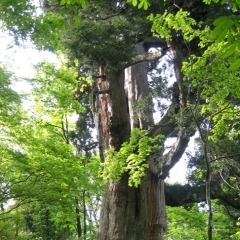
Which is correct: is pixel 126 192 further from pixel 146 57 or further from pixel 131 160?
pixel 146 57

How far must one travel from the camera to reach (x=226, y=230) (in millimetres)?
11281

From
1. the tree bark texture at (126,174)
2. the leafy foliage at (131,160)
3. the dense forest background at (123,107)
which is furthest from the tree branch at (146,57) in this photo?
the leafy foliage at (131,160)

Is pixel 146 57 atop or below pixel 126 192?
atop

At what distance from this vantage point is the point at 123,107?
28.2 ft

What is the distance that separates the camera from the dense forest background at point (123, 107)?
16.0 ft

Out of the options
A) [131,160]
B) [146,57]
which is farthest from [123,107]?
[131,160]

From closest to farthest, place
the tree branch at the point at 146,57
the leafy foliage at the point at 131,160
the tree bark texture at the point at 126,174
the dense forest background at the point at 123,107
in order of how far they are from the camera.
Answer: the dense forest background at the point at 123,107
the leafy foliage at the point at 131,160
the tree branch at the point at 146,57
the tree bark texture at the point at 126,174

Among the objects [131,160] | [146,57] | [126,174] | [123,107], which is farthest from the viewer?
[123,107]

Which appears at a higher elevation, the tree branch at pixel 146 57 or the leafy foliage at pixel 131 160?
the tree branch at pixel 146 57

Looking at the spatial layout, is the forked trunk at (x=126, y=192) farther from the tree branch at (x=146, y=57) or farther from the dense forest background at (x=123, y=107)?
the tree branch at (x=146, y=57)

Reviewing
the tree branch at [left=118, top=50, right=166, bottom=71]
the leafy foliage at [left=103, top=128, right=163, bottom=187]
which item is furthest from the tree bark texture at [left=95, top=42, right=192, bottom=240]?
the tree branch at [left=118, top=50, right=166, bottom=71]

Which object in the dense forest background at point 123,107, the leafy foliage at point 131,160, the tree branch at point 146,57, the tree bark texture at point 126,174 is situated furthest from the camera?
the tree bark texture at point 126,174

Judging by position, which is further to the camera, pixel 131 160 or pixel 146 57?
pixel 146 57

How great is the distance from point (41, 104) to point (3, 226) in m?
4.97
